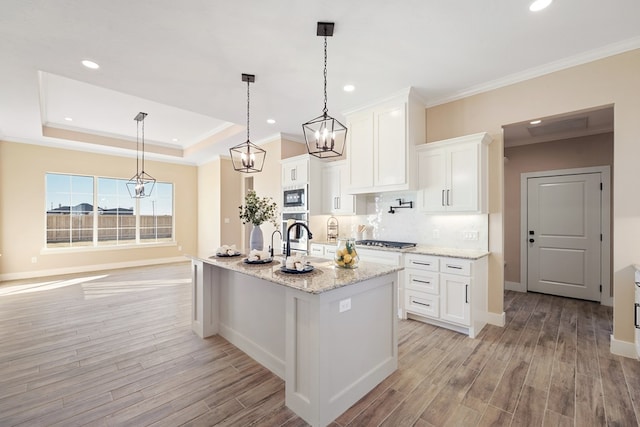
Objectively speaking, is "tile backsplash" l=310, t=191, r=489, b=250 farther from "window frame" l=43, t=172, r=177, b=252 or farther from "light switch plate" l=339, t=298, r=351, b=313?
"window frame" l=43, t=172, r=177, b=252

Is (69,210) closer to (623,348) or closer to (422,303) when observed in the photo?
(422,303)

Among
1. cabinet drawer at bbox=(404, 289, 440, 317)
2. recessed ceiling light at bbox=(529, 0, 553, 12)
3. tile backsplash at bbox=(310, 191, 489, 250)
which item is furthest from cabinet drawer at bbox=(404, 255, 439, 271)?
recessed ceiling light at bbox=(529, 0, 553, 12)

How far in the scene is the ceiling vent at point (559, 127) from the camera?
405 centimetres

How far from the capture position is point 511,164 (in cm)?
521

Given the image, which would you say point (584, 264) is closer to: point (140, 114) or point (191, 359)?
point (191, 359)

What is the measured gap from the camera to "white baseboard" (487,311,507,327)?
346 centimetres

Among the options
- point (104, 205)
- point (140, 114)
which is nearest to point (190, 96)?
point (140, 114)

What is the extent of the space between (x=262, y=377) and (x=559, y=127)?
5.42 metres

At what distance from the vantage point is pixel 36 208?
609 centimetres

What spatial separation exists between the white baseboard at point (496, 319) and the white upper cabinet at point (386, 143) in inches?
75.1

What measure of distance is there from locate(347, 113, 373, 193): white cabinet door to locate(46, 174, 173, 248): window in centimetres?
616

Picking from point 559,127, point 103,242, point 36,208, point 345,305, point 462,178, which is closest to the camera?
point 345,305

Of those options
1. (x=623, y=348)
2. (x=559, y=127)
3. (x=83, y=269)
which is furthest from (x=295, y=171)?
(x=83, y=269)

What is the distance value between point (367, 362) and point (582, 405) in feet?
5.14
